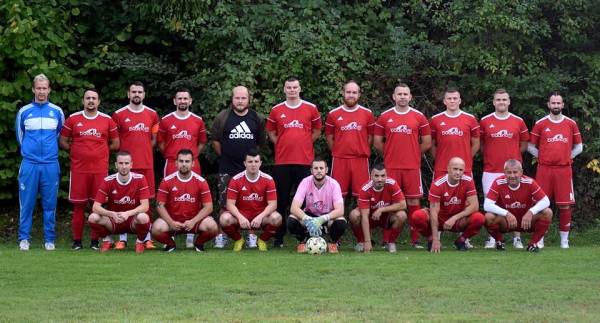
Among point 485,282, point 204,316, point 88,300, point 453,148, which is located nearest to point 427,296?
point 485,282

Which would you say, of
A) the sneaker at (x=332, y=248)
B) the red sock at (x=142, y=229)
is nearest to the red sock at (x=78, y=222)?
the red sock at (x=142, y=229)

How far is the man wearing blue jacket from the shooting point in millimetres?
13180

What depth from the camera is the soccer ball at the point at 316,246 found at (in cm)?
1224

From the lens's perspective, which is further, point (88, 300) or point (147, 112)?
point (147, 112)

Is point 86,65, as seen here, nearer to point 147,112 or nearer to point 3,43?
point 3,43

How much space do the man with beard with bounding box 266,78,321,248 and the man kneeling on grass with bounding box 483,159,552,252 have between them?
7.56ft

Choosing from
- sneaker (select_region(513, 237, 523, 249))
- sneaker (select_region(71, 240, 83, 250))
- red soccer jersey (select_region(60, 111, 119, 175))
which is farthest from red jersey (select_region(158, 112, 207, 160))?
sneaker (select_region(513, 237, 523, 249))

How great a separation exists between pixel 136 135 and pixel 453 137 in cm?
391

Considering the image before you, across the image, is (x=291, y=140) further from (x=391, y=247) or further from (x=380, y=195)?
(x=391, y=247)

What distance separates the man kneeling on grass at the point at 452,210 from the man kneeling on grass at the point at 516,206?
21 centimetres

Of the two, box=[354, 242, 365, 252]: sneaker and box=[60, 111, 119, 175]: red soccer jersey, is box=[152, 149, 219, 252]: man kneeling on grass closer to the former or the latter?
box=[60, 111, 119, 175]: red soccer jersey

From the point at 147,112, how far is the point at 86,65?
2.70 meters

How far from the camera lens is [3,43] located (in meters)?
15.2

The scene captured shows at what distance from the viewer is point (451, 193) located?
12883 mm
